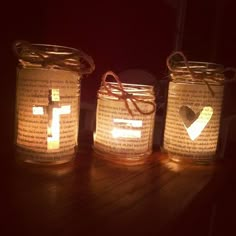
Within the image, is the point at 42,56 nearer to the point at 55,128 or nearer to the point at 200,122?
the point at 55,128

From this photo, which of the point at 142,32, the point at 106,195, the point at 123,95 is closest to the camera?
the point at 106,195

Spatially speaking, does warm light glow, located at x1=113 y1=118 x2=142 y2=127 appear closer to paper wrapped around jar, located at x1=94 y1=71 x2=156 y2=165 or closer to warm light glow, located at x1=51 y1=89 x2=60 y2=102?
paper wrapped around jar, located at x1=94 y1=71 x2=156 y2=165

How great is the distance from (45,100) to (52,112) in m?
0.02

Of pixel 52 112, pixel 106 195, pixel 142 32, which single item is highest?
pixel 142 32

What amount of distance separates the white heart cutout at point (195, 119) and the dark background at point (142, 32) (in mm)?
257

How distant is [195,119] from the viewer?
669 millimetres

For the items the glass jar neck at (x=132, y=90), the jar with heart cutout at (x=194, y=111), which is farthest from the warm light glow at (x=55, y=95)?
the jar with heart cutout at (x=194, y=111)

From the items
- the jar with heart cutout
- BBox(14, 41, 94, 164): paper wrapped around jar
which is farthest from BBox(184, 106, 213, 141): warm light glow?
BBox(14, 41, 94, 164): paper wrapped around jar

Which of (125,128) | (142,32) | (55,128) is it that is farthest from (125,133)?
(142,32)

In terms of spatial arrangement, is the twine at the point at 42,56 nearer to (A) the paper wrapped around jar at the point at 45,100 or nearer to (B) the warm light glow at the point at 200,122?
(A) the paper wrapped around jar at the point at 45,100

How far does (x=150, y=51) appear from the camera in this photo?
37.9 inches

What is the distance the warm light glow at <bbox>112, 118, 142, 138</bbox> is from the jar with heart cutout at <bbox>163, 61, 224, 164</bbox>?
0.30 feet

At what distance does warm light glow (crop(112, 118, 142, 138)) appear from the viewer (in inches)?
25.4

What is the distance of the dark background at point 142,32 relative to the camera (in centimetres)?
91
